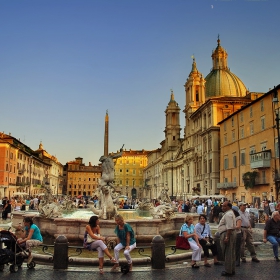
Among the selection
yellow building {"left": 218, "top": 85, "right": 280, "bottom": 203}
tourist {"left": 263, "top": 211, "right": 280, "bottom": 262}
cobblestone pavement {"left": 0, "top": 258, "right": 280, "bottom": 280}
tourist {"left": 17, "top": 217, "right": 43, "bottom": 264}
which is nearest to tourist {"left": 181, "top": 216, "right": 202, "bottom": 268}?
cobblestone pavement {"left": 0, "top": 258, "right": 280, "bottom": 280}

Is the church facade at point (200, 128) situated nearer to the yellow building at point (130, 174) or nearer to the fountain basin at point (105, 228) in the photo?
the yellow building at point (130, 174)

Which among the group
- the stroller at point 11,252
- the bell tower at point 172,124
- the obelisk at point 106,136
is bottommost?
the stroller at point 11,252

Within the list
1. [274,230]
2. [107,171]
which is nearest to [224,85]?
[107,171]

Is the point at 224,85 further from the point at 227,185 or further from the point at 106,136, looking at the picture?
the point at 106,136

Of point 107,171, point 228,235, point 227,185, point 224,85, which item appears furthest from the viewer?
point 224,85

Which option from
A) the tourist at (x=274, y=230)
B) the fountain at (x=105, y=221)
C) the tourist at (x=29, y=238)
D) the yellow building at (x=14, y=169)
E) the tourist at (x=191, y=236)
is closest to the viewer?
the tourist at (x=29, y=238)

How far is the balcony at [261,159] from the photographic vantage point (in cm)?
3872

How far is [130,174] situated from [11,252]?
137057 mm

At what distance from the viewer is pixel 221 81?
76.2 metres

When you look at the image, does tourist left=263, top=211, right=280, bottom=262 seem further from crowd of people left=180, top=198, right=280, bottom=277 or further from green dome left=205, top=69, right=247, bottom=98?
green dome left=205, top=69, right=247, bottom=98

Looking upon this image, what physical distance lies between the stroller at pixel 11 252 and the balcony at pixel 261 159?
33740mm

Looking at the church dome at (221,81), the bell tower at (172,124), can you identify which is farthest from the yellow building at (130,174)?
the church dome at (221,81)

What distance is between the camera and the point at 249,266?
9.78 meters

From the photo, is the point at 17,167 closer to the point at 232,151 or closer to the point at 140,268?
the point at 232,151
